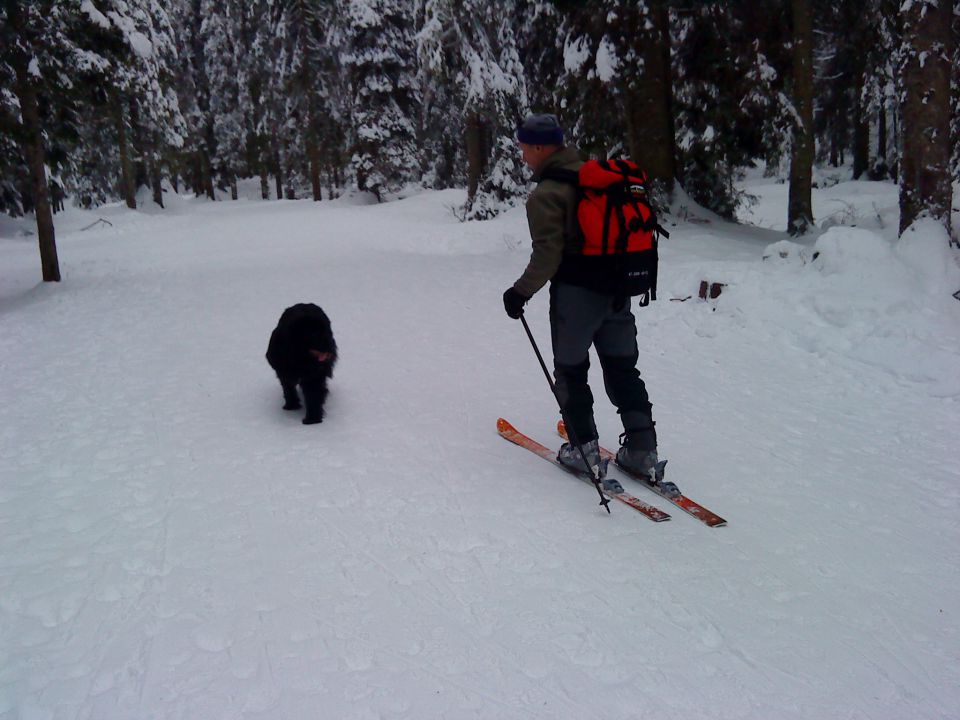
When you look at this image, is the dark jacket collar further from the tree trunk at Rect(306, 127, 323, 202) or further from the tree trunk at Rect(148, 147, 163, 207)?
the tree trunk at Rect(306, 127, 323, 202)

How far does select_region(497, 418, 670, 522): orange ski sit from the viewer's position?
4000 millimetres

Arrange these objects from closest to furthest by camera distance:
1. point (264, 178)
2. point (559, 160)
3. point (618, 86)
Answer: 1. point (559, 160)
2. point (618, 86)
3. point (264, 178)

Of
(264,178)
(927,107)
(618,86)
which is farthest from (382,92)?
(927,107)

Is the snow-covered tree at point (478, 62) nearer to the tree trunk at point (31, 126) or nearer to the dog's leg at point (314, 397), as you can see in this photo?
the tree trunk at point (31, 126)

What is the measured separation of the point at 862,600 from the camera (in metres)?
3.23

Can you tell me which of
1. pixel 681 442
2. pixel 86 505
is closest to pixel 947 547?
pixel 681 442

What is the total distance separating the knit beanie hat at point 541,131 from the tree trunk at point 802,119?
8813mm

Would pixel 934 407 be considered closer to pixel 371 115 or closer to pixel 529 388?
pixel 529 388

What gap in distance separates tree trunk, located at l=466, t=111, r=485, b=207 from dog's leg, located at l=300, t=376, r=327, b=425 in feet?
48.0

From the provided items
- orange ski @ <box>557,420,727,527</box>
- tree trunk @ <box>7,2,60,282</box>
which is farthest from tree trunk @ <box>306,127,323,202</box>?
orange ski @ <box>557,420,727,527</box>

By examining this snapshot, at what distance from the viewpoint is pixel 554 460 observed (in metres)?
4.79

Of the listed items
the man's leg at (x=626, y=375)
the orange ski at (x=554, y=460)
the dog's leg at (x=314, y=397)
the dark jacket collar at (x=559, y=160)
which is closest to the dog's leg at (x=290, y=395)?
the dog's leg at (x=314, y=397)

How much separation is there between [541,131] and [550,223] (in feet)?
1.79

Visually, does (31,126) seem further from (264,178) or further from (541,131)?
(264,178)
